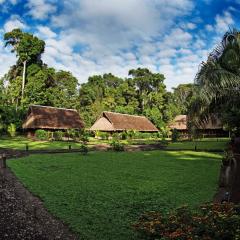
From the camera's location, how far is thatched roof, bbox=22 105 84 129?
39.4 metres

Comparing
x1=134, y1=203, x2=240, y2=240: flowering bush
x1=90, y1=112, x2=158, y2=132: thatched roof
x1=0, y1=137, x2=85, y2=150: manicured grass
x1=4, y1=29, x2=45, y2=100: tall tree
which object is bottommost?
x1=134, y1=203, x2=240, y2=240: flowering bush

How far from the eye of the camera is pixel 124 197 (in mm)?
9031

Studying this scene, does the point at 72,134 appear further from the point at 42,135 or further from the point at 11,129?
the point at 11,129

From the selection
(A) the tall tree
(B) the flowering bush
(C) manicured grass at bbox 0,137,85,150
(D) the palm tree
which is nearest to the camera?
(B) the flowering bush

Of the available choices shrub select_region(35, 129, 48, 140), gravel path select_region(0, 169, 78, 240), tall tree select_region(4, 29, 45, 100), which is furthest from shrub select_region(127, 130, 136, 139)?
gravel path select_region(0, 169, 78, 240)

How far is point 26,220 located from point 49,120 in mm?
35049

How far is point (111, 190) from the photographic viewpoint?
32.6 feet

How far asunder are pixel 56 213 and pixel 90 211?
0.80 metres

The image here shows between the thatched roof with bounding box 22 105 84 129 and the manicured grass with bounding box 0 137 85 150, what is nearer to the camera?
the manicured grass with bounding box 0 137 85 150

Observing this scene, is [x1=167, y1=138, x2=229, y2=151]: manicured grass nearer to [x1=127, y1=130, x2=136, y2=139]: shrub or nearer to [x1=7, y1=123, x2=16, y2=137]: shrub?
[x1=127, y1=130, x2=136, y2=139]: shrub

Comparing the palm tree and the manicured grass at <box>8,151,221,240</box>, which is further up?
the palm tree

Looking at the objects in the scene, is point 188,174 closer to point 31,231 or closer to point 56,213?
point 56,213

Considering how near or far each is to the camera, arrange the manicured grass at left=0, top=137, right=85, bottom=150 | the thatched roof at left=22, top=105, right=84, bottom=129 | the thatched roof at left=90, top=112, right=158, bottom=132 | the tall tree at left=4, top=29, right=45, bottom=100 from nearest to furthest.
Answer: the manicured grass at left=0, top=137, right=85, bottom=150 < the thatched roof at left=22, top=105, right=84, bottom=129 < the thatched roof at left=90, top=112, right=158, bottom=132 < the tall tree at left=4, top=29, right=45, bottom=100

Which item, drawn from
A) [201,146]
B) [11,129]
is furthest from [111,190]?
[11,129]
